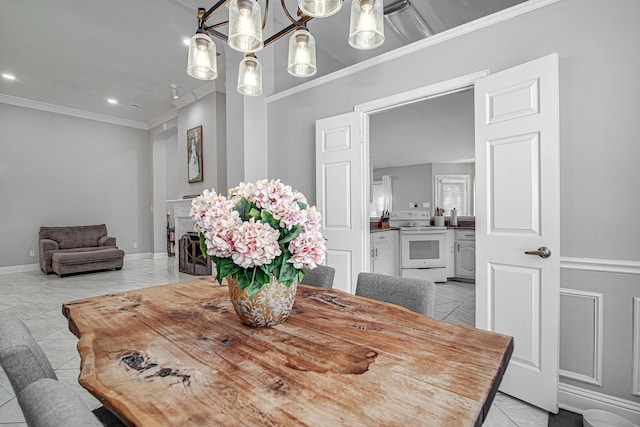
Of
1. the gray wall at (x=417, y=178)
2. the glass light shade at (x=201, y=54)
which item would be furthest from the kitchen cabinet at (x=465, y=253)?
the glass light shade at (x=201, y=54)

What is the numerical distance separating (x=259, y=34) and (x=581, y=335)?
244 cm

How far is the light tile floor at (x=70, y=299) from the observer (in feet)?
5.91

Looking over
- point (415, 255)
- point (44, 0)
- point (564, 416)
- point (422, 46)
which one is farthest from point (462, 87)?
point (44, 0)

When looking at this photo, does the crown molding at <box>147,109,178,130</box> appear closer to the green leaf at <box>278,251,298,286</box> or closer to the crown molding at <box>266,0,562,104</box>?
the crown molding at <box>266,0,562,104</box>

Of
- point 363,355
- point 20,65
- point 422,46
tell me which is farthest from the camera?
point 20,65

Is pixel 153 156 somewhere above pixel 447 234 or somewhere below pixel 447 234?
above

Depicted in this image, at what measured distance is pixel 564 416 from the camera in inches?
70.6

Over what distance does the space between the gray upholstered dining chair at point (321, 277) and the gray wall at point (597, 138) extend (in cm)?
142

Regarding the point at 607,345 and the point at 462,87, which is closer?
the point at 607,345

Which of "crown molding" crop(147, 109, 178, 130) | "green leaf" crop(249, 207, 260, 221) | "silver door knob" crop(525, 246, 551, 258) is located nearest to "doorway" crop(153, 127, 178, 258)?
"crown molding" crop(147, 109, 178, 130)

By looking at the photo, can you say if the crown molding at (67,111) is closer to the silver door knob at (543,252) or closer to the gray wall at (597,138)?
the gray wall at (597,138)

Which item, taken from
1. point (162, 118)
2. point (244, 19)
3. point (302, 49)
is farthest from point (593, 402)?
point (162, 118)

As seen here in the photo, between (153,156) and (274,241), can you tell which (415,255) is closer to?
(274,241)

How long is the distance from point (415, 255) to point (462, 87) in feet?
10.6
